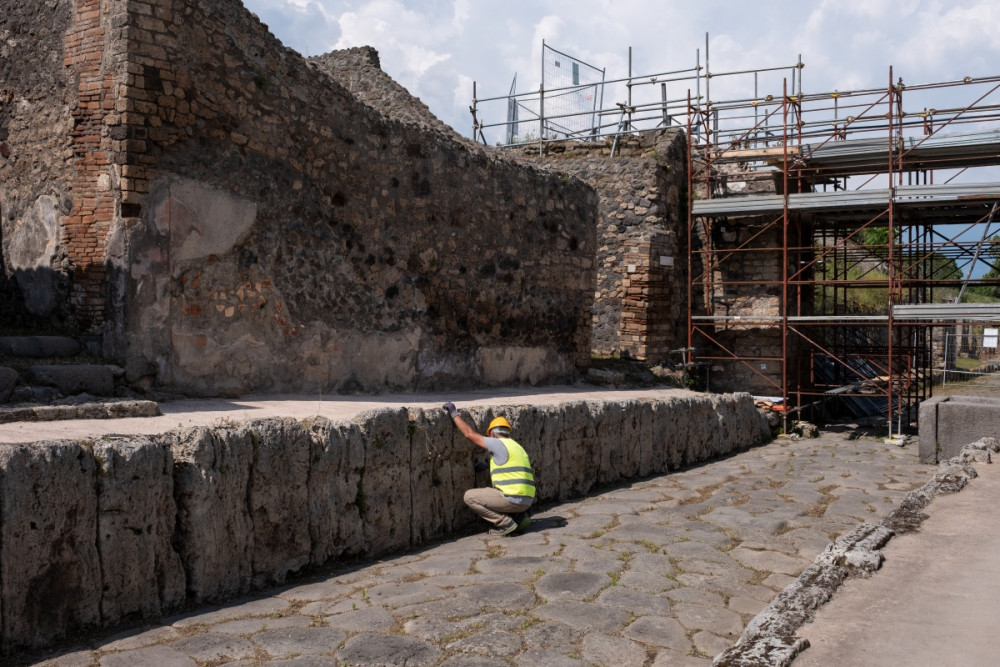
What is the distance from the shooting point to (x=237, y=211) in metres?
7.22

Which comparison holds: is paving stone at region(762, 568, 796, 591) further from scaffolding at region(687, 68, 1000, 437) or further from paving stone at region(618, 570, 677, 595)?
scaffolding at region(687, 68, 1000, 437)

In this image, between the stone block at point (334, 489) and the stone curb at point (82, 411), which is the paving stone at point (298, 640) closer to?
the stone block at point (334, 489)

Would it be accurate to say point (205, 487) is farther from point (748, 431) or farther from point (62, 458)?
point (748, 431)

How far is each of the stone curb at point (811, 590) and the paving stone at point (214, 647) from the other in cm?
188

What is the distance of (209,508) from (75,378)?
7.23 ft

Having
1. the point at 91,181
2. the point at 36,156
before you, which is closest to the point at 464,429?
the point at 91,181

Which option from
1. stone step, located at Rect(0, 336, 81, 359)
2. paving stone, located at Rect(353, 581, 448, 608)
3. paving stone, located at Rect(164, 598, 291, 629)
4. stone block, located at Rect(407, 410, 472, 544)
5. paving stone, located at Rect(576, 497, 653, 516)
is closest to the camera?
paving stone, located at Rect(164, 598, 291, 629)

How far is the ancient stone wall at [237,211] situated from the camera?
6.58 metres

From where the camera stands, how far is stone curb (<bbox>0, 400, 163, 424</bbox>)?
16.8ft

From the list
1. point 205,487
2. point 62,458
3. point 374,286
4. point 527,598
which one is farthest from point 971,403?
point 62,458

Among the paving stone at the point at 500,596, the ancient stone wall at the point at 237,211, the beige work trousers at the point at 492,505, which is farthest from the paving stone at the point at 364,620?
the ancient stone wall at the point at 237,211

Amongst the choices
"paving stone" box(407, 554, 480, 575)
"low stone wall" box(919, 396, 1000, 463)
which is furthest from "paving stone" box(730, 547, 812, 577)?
"low stone wall" box(919, 396, 1000, 463)

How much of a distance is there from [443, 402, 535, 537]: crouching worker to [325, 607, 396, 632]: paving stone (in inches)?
70.6

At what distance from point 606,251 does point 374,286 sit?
8528mm
